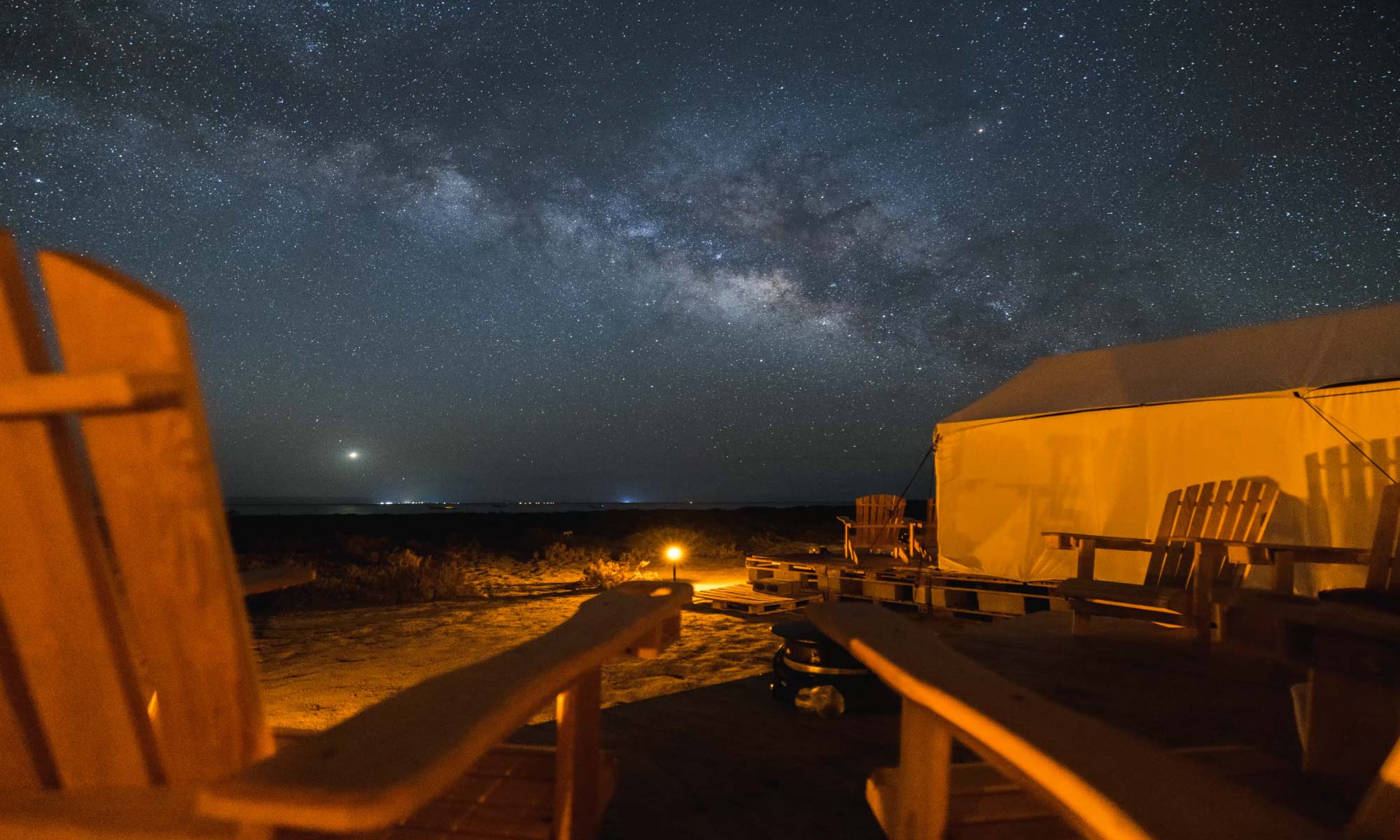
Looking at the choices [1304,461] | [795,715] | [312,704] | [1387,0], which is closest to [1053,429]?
[1304,461]

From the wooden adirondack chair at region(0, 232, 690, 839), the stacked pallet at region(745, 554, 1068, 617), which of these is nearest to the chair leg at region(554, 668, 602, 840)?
the wooden adirondack chair at region(0, 232, 690, 839)

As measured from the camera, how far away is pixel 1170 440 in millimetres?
6305

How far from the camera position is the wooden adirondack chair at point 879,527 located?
8984mm

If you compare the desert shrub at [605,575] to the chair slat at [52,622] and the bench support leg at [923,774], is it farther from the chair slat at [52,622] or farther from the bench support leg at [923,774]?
the chair slat at [52,622]

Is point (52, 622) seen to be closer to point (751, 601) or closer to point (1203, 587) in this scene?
point (1203, 587)

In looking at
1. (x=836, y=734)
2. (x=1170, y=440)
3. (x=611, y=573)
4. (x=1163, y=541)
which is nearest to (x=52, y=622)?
(x=836, y=734)

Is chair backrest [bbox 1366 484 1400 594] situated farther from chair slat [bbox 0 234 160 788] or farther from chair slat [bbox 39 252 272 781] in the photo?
chair slat [bbox 0 234 160 788]

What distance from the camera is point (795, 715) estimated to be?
2.92 m

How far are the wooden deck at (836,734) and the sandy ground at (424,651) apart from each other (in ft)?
3.23

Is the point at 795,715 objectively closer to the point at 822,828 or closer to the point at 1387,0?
the point at 822,828

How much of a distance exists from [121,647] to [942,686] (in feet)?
3.33

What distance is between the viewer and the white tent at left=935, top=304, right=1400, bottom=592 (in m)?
5.29

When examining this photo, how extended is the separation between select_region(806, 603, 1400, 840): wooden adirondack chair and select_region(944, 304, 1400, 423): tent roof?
5516 millimetres

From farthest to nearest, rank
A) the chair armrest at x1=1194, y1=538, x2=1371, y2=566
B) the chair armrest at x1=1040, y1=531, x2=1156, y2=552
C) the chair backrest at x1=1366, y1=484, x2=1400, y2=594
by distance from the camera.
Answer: the chair armrest at x1=1040, y1=531, x2=1156, y2=552, the chair armrest at x1=1194, y1=538, x2=1371, y2=566, the chair backrest at x1=1366, y1=484, x2=1400, y2=594
